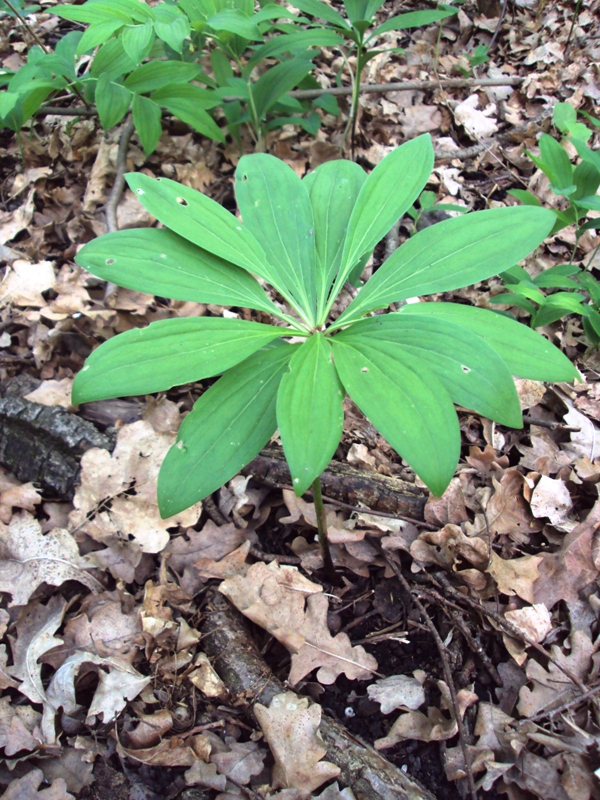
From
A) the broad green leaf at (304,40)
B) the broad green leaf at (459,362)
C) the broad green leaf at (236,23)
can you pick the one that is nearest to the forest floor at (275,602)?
the broad green leaf at (459,362)

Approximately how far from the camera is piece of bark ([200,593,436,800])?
3.92 ft

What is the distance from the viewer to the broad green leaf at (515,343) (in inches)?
41.9

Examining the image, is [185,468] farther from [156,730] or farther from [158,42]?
[158,42]

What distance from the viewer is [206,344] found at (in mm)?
1108

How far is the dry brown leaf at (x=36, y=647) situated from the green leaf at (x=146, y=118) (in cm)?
194

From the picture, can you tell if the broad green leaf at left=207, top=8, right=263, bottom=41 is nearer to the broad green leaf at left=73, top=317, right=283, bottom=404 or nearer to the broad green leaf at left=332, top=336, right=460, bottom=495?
the broad green leaf at left=73, top=317, right=283, bottom=404

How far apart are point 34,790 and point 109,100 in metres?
2.39

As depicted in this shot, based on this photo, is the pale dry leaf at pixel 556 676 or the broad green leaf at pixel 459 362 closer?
the broad green leaf at pixel 459 362

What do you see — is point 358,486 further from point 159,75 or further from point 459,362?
point 159,75

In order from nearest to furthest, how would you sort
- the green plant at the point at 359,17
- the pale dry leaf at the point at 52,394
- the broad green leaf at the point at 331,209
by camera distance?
the broad green leaf at the point at 331,209 < the pale dry leaf at the point at 52,394 < the green plant at the point at 359,17

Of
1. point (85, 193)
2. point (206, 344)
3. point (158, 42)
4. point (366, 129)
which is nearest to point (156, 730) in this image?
point (206, 344)

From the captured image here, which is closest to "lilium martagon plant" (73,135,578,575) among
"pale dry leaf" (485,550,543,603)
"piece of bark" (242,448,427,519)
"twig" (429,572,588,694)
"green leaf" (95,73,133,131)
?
"piece of bark" (242,448,427,519)

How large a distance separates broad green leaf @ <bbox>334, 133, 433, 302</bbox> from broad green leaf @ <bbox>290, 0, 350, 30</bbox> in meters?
1.37

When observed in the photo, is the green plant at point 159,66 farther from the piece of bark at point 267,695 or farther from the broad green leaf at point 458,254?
the piece of bark at point 267,695
